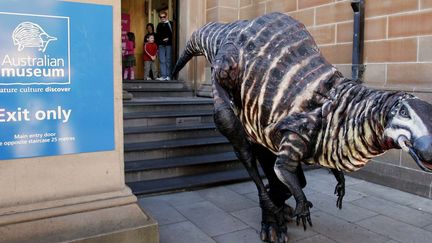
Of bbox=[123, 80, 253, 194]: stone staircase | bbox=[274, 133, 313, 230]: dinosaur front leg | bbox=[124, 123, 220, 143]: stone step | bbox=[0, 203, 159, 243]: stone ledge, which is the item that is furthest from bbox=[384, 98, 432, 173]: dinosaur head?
bbox=[124, 123, 220, 143]: stone step

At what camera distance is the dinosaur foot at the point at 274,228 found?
3.38 metres

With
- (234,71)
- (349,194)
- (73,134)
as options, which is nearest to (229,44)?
(234,71)

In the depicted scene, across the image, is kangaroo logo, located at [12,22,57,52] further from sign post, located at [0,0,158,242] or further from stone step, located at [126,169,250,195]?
stone step, located at [126,169,250,195]

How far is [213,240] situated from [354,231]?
4.18 ft

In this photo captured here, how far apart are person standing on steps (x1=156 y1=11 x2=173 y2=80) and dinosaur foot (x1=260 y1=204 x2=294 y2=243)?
653 cm

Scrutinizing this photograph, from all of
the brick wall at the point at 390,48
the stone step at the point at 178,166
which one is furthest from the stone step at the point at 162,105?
the brick wall at the point at 390,48

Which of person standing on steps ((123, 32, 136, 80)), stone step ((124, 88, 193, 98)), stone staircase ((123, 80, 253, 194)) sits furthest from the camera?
person standing on steps ((123, 32, 136, 80))

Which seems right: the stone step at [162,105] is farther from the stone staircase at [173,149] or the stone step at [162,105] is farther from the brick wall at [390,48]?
the brick wall at [390,48]

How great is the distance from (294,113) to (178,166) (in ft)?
8.16

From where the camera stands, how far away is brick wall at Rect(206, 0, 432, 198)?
4.90m

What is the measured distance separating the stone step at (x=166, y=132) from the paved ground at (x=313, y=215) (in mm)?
1155

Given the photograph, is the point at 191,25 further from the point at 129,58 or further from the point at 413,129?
the point at 413,129

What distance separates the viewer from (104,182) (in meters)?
3.02

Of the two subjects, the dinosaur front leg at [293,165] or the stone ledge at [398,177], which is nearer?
the dinosaur front leg at [293,165]
